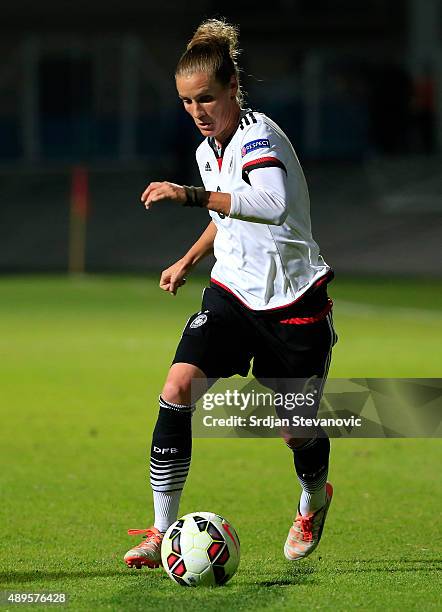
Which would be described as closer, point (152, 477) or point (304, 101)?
point (152, 477)

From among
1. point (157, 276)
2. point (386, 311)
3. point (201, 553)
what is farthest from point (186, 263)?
point (157, 276)

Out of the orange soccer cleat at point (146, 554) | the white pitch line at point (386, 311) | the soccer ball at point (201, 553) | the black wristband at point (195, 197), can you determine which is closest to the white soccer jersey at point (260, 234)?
the black wristband at point (195, 197)

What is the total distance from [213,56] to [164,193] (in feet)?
2.88

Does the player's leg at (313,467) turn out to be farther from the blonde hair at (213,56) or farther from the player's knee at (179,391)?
the blonde hair at (213,56)

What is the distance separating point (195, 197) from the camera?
606cm

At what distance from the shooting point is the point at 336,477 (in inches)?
368

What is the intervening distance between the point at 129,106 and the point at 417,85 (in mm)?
9869

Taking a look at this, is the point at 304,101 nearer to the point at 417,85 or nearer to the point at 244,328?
the point at 417,85

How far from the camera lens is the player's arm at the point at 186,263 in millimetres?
7234

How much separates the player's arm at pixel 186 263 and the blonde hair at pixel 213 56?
0.86 m

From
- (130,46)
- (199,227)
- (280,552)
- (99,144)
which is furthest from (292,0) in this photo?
(280,552)

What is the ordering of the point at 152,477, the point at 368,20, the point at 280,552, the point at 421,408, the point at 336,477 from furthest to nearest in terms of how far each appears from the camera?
the point at 368,20 < the point at 421,408 < the point at 336,477 < the point at 280,552 < the point at 152,477

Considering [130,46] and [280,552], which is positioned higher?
[280,552]

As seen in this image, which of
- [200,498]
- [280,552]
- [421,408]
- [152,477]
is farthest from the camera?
[421,408]
